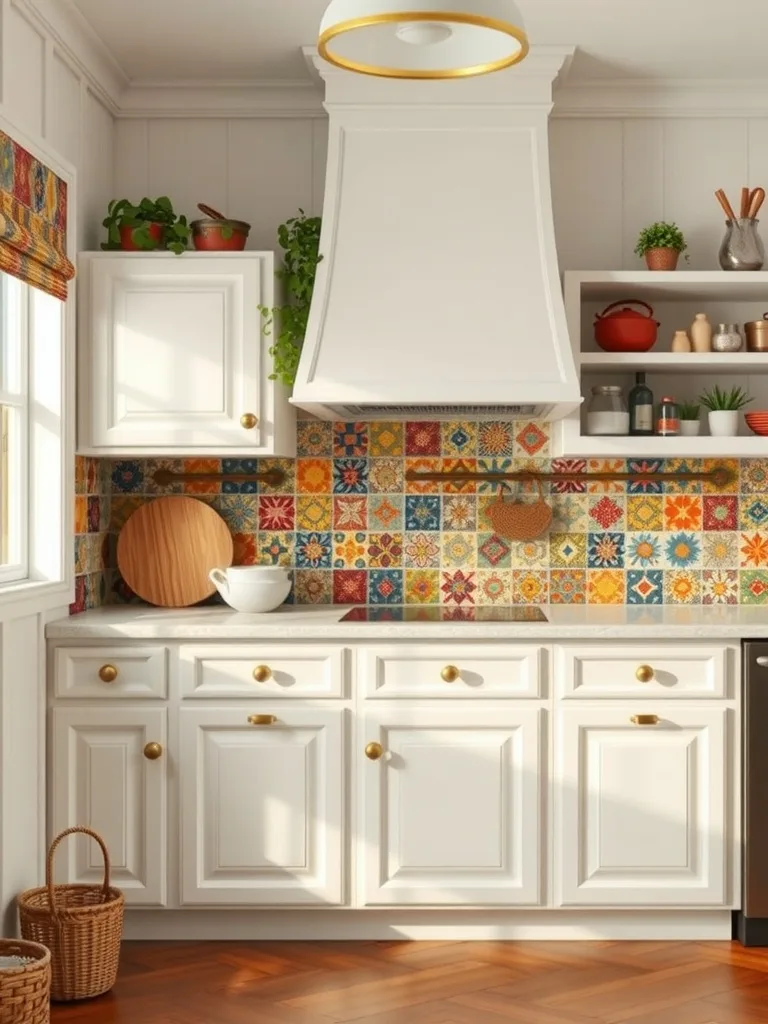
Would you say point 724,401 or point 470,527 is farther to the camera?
point 470,527

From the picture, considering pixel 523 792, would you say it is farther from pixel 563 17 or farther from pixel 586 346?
pixel 563 17

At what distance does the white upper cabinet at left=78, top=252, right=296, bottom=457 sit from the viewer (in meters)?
3.82

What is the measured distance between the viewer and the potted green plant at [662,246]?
395 centimetres

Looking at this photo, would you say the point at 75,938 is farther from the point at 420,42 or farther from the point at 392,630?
the point at 420,42

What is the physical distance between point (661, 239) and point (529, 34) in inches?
29.4

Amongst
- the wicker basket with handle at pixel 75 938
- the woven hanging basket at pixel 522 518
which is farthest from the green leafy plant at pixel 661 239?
the wicker basket with handle at pixel 75 938

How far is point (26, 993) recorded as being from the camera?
109 inches

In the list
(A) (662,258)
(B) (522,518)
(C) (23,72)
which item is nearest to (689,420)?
(A) (662,258)

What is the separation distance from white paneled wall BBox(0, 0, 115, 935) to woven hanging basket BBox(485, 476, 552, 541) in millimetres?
1432

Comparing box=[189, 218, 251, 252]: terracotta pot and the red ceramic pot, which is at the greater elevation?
box=[189, 218, 251, 252]: terracotta pot

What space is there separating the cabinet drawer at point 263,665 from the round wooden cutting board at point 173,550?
53cm

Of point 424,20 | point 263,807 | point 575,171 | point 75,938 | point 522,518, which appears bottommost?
point 75,938

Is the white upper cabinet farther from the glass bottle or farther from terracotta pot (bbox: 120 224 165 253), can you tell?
the glass bottle

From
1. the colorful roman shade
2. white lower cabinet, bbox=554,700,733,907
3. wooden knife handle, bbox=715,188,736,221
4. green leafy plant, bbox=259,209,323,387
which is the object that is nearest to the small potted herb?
wooden knife handle, bbox=715,188,736,221
